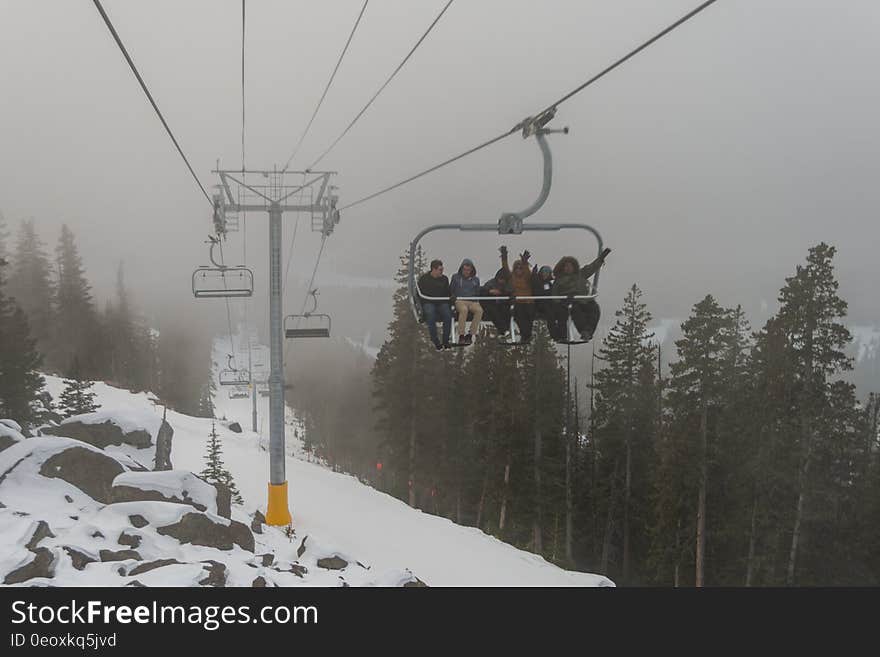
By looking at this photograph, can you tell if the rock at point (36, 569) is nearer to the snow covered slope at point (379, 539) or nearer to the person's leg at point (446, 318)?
the snow covered slope at point (379, 539)

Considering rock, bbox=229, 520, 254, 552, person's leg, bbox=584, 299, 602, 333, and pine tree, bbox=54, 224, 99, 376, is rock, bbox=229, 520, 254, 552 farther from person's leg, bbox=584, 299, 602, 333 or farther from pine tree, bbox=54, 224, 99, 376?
pine tree, bbox=54, 224, 99, 376

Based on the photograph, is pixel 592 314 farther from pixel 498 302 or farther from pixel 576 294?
pixel 498 302

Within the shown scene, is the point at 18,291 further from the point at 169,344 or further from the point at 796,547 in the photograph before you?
the point at 796,547

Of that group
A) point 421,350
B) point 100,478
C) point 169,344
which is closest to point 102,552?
point 100,478

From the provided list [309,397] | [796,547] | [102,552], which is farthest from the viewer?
[309,397]

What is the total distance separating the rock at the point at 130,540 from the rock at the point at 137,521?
26.0 inches

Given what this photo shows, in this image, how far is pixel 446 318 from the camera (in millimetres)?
8508

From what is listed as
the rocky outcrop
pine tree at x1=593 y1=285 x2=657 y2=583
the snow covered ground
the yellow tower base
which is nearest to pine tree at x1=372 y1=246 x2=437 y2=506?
the snow covered ground

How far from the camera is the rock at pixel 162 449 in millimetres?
17859

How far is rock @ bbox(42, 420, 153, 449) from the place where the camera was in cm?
1683

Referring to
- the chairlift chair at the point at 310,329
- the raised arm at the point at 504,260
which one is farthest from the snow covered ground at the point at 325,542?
the raised arm at the point at 504,260

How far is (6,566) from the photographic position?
7914 mm

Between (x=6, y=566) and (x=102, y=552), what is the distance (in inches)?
57.0

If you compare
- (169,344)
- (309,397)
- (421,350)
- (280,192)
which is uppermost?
(280,192)
